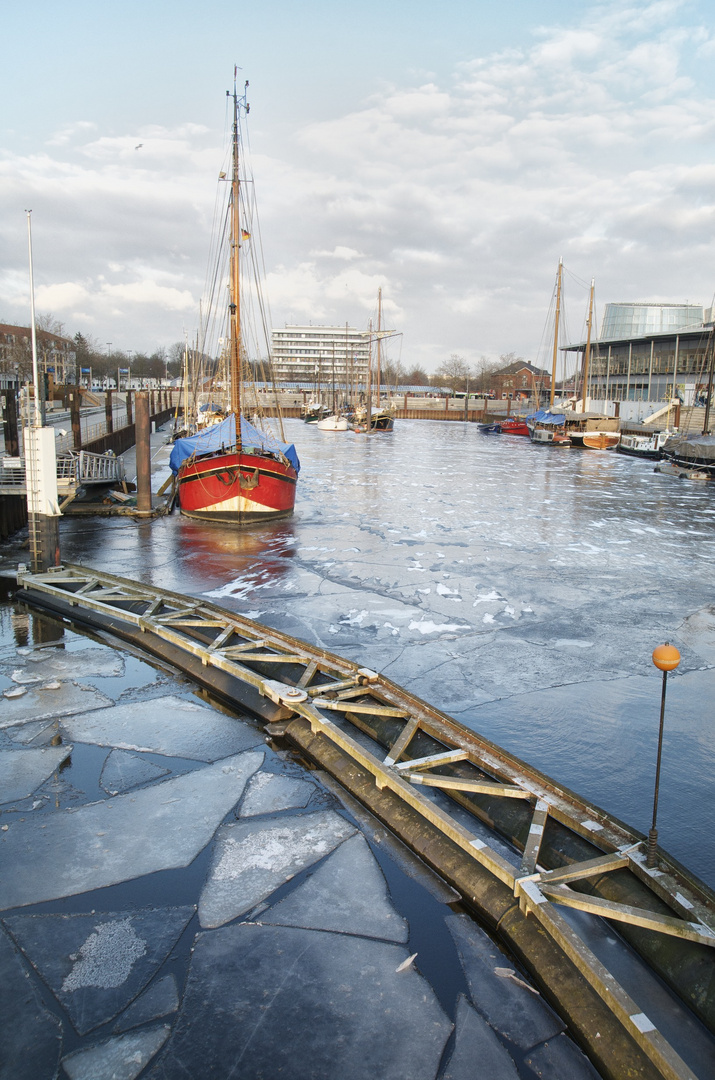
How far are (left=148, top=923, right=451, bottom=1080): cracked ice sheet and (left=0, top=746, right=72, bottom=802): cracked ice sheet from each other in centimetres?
242

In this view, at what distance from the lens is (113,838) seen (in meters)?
5.35

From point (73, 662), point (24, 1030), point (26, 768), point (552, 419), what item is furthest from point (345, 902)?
point (552, 419)

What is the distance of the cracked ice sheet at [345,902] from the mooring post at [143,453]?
52.3 feet

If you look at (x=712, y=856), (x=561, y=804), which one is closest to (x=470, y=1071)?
(x=561, y=804)

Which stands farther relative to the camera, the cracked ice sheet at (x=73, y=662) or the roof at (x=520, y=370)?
the roof at (x=520, y=370)

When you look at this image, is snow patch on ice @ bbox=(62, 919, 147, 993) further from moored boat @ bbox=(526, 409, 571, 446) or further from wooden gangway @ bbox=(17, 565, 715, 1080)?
moored boat @ bbox=(526, 409, 571, 446)

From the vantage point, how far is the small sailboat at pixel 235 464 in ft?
61.4

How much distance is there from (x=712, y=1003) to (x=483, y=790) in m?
2.06

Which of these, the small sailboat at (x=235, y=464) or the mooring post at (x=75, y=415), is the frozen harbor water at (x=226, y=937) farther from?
the mooring post at (x=75, y=415)

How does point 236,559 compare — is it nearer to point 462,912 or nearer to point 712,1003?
point 462,912

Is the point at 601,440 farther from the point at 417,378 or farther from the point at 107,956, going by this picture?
the point at 417,378

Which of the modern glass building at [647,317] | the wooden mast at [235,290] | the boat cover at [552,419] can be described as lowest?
the boat cover at [552,419]

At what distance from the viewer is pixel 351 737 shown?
22.1 feet

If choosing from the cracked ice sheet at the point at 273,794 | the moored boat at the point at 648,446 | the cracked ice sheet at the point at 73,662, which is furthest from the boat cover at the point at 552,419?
the cracked ice sheet at the point at 273,794
